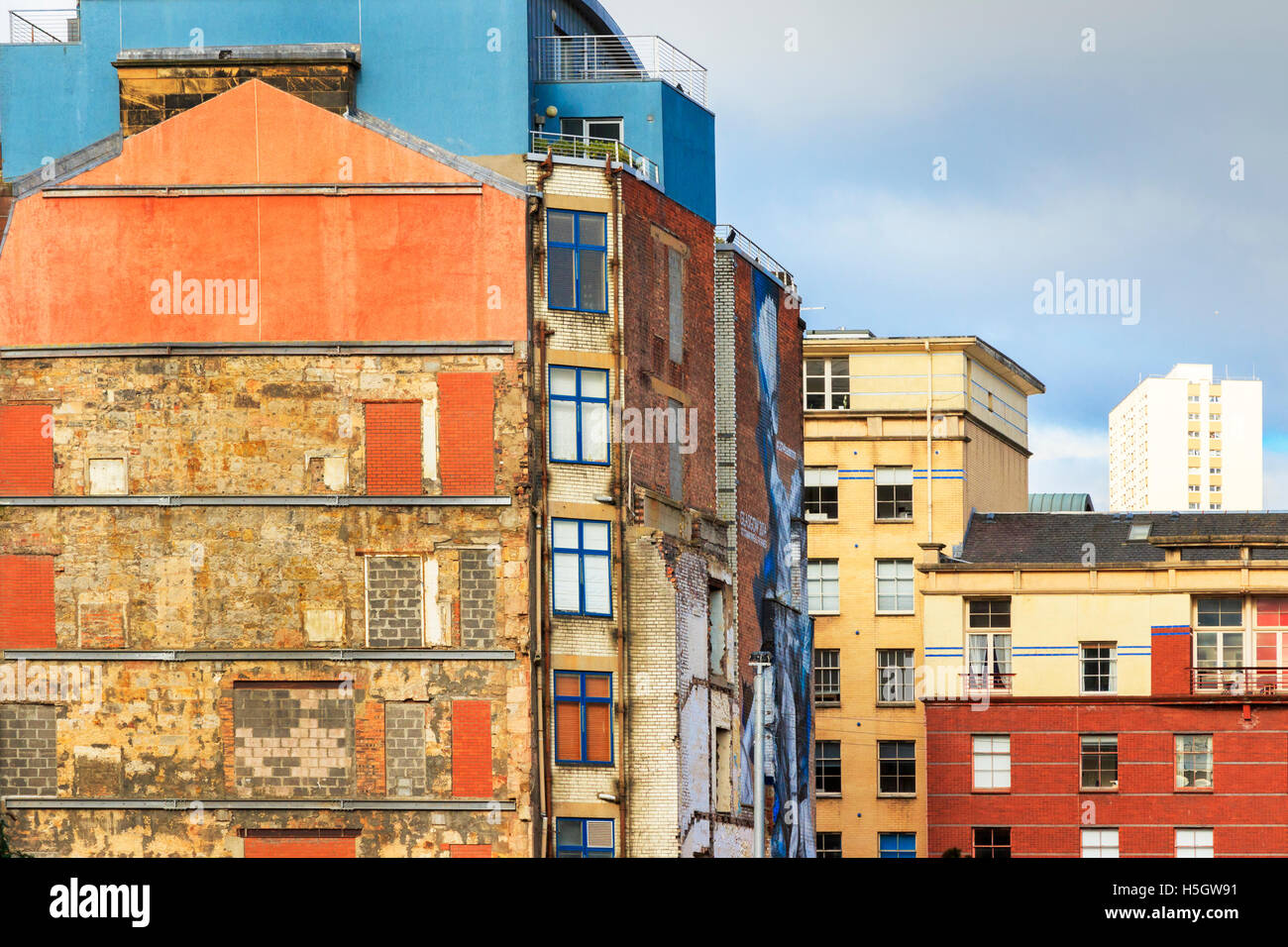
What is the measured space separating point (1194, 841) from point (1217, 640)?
25.5 ft

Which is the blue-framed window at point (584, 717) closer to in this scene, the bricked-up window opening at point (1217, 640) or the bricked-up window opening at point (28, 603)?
the bricked-up window opening at point (28, 603)

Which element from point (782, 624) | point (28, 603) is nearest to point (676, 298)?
point (782, 624)

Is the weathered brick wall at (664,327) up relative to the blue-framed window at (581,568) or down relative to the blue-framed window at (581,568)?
up

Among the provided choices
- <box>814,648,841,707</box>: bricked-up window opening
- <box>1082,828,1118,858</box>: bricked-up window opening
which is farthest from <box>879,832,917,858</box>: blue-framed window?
<box>1082,828,1118,858</box>: bricked-up window opening

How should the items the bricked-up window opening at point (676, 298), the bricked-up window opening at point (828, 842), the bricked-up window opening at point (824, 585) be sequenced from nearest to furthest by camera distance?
the bricked-up window opening at point (676, 298), the bricked-up window opening at point (828, 842), the bricked-up window opening at point (824, 585)

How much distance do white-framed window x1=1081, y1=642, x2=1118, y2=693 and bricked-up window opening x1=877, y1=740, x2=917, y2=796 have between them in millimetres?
7257

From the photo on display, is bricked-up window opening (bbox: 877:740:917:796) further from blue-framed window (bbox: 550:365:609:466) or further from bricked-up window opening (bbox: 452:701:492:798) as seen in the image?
bricked-up window opening (bbox: 452:701:492:798)

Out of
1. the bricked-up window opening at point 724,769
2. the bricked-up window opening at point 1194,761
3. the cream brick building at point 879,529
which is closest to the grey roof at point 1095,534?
the cream brick building at point 879,529

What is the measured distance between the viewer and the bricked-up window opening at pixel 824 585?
278ft

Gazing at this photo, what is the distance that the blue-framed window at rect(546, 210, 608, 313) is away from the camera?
5678 cm

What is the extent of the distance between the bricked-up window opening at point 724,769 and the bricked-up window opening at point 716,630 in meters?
1.77
